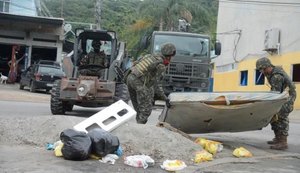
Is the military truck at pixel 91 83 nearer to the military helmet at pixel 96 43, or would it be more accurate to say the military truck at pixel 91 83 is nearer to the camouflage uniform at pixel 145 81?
the military helmet at pixel 96 43

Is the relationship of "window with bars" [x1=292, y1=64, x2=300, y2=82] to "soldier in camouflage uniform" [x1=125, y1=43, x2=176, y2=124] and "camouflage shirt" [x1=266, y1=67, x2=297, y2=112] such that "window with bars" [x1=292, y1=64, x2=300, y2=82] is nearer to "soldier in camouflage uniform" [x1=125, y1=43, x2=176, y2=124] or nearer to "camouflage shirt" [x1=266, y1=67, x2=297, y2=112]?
"camouflage shirt" [x1=266, y1=67, x2=297, y2=112]

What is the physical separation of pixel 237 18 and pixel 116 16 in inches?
1212

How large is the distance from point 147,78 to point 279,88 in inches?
98.1

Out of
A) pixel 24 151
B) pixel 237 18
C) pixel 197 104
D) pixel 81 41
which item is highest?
pixel 237 18

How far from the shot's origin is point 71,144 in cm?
657

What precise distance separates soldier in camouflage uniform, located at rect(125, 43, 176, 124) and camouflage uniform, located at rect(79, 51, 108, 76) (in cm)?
509

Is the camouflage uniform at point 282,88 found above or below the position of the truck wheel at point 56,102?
above

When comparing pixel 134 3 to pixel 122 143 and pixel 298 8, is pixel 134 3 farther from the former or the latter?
pixel 122 143

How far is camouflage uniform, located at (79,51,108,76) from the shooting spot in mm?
14070

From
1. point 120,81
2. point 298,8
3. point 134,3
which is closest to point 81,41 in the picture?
point 120,81

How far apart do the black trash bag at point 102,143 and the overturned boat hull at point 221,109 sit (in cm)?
188

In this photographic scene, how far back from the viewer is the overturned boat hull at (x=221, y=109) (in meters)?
8.37

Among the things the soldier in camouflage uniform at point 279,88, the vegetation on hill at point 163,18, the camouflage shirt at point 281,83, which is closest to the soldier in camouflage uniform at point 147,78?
the soldier in camouflage uniform at point 279,88

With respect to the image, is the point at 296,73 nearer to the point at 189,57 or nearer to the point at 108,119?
the point at 189,57
